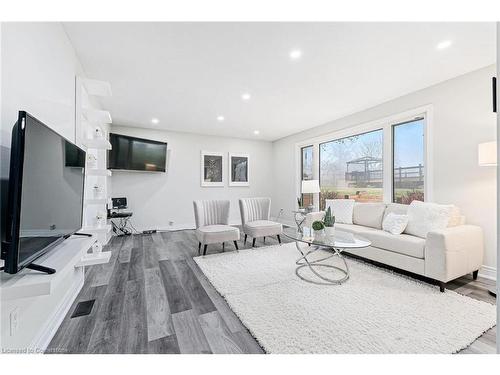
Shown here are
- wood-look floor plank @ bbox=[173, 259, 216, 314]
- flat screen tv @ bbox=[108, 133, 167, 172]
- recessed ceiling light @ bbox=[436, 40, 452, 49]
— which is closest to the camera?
wood-look floor plank @ bbox=[173, 259, 216, 314]

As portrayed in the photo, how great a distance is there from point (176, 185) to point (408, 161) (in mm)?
4985

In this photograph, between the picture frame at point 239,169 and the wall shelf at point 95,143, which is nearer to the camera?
the wall shelf at point 95,143

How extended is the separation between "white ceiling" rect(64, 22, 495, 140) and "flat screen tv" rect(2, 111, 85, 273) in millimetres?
1404

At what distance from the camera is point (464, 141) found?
2.72 m

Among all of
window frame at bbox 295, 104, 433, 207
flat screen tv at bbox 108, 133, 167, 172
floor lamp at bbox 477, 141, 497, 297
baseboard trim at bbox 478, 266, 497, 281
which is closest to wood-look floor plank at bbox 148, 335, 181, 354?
floor lamp at bbox 477, 141, 497, 297

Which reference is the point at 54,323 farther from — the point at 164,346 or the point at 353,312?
the point at 353,312

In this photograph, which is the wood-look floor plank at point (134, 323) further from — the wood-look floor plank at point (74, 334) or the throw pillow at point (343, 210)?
the throw pillow at point (343, 210)

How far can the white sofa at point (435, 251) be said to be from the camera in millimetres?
2154

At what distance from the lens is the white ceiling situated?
1.94 m

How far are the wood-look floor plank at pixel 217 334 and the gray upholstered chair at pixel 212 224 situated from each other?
58.8 inches

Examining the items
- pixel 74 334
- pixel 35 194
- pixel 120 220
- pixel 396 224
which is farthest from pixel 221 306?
pixel 120 220

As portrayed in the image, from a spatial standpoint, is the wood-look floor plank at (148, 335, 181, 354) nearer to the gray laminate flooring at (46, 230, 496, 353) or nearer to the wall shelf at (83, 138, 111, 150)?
the gray laminate flooring at (46, 230, 496, 353)

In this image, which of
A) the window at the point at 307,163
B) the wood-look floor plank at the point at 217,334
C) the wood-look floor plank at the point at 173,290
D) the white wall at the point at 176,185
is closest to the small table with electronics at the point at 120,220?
the white wall at the point at 176,185
